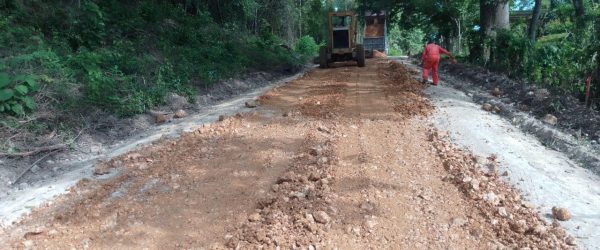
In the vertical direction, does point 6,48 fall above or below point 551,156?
above

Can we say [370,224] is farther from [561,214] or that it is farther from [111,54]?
[111,54]

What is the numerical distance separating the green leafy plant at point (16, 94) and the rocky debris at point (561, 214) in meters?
6.39

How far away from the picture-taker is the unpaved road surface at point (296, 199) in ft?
11.6

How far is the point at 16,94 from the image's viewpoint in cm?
620

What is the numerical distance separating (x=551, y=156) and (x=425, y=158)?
1.66 metres

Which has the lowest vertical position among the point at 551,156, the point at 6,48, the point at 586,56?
the point at 551,156

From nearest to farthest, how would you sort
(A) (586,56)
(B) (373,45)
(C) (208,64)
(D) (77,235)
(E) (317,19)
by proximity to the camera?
1. (D) (77,235)
2. (A) (586,56)
3. (C) (208,64)
4. (B) (373,45)
5. (E) (317,19)

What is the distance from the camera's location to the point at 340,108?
8.50 m

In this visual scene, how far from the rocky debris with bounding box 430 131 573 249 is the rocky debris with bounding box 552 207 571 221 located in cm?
13

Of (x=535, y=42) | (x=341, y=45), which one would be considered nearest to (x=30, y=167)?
(x=535, y=42)

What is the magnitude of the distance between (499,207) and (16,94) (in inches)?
243

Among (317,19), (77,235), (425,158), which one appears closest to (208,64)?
(425,158)

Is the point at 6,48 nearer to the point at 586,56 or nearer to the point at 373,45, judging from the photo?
the point at 586,56

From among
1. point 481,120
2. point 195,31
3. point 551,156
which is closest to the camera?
point 551,156
